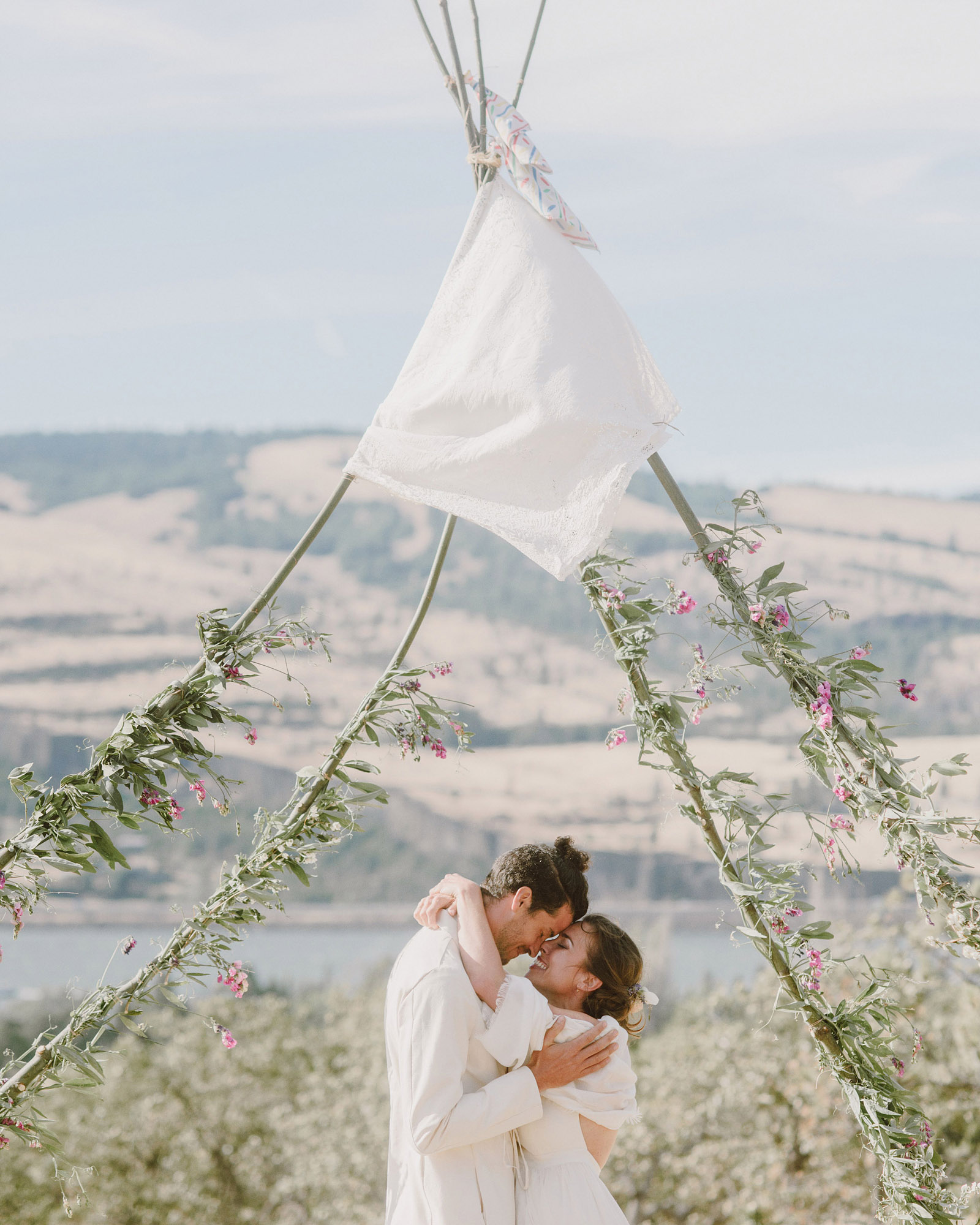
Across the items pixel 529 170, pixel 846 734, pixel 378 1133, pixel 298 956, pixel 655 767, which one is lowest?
pixel 378 1133

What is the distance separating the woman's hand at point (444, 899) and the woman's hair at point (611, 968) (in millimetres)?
289

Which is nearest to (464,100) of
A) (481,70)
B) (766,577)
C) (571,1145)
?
(481,70)

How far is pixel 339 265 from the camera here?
44.9 meters

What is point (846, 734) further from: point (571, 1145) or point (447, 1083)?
point (447, 1083)

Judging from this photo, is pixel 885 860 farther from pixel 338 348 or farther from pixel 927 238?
pixel 338 348

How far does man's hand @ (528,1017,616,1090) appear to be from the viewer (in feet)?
7.89

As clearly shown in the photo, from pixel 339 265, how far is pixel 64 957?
32189 mm

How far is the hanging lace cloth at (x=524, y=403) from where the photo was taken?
2.44m

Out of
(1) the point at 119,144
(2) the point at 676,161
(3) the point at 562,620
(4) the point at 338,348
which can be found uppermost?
(1) the point at 119,144

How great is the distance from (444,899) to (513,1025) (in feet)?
1.05

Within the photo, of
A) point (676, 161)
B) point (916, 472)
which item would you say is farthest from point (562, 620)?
point (916, 472)

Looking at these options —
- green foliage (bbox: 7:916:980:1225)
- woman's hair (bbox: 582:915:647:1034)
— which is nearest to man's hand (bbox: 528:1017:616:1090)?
woman's hair (bbox: 582:915:647:1034)

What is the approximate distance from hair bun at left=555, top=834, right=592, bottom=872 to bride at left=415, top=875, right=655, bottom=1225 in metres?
0.12

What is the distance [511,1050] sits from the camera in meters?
2.34
